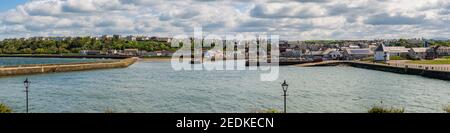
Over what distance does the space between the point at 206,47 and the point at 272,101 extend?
135 meters

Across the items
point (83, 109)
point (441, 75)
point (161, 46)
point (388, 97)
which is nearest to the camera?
point (83, 109)

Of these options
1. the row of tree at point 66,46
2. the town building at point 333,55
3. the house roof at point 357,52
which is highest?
the row of tree at point 66,46

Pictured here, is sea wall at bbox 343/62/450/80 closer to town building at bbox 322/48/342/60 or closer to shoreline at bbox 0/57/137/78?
town building at bbox 322/48/342/60

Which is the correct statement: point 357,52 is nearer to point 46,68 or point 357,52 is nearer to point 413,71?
point 413,71

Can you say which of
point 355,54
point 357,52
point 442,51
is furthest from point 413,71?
point 357,52

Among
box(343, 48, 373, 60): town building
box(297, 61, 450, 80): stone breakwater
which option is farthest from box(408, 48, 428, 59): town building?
box(297, 61, 450, 80): stone breakwater

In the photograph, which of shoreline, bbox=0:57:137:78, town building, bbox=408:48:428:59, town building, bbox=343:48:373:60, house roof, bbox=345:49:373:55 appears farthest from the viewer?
house roof, bbox=345:49:373:55

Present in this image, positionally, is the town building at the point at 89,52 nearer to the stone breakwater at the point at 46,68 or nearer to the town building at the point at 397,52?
the stone breakwater at the point at 46,68

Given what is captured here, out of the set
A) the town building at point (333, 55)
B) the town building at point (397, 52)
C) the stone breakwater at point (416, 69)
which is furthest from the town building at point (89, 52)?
the stone breakwater at point (416, 69)

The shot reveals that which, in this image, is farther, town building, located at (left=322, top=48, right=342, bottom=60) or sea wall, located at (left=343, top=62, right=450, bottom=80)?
town building, located at (left=322, top=48, right=342, bottom=60)
